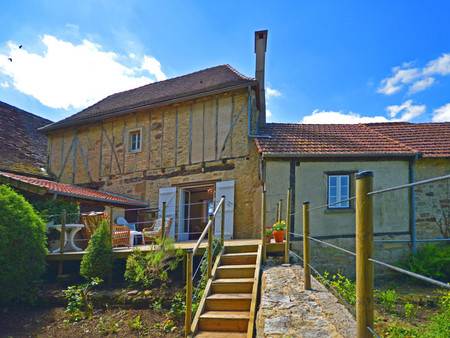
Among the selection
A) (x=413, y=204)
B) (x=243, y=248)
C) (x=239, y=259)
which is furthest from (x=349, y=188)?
(x=239, y=259)

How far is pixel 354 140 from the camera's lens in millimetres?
10453

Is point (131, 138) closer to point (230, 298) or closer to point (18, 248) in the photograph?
point (18, 248)

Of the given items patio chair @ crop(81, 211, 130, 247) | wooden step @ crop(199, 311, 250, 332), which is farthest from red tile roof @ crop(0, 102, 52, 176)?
wooden step @ crop(199, 311, 250, 332)

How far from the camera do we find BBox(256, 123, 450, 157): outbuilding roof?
9.46 meters

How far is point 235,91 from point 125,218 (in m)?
5.52

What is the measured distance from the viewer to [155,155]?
1173cm

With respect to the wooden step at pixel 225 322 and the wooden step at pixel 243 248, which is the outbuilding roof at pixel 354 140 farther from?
the wooden step at pixel 225 322

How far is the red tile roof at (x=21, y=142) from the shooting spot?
12320 millimetres

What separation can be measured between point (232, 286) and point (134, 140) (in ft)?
27.5

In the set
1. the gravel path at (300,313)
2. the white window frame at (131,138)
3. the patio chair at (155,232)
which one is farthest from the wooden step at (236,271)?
the white window frame at (131,138)

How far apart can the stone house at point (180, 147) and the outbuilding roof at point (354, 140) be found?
2.84ft

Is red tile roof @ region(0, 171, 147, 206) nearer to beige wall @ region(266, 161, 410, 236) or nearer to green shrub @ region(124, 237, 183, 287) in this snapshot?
green shrub @ region(124, 237, 183, 287)

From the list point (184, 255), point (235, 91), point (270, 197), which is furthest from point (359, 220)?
point (235, 91)

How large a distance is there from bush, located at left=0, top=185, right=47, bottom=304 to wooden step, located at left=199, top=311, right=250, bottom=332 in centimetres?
388
